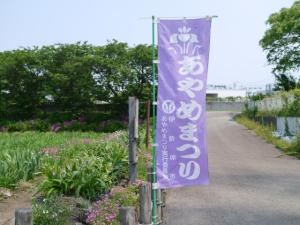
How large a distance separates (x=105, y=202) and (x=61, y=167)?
85.9 inches

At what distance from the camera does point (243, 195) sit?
10.4 m

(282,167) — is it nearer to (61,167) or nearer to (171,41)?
(61,167)

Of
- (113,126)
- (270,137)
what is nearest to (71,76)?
(113,126)

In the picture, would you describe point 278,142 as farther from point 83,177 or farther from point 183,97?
point 183,97

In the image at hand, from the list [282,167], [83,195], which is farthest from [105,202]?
[282,167]

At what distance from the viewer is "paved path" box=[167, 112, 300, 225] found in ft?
27.5

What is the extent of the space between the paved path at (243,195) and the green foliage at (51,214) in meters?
2.04

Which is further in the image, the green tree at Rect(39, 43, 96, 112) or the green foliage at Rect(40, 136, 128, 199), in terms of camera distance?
the green tree at Rect(39, 43, 96, 112)

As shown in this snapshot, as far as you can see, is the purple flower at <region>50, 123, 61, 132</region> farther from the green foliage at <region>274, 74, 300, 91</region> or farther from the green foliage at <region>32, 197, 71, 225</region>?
the green foliage at <region>274, 74, 300, 91</region>

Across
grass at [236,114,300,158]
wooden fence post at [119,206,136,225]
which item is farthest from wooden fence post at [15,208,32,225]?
grass at [236,114,300,158]

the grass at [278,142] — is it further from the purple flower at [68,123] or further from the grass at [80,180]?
the purple flower at [68,123]

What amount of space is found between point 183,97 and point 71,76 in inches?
1000

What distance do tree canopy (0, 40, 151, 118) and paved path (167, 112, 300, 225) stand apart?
12966mm

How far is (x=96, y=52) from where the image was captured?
3067 cm
